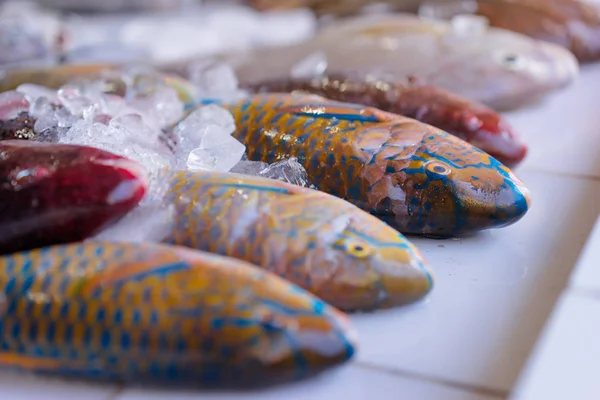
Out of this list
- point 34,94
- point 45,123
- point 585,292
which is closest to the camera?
point 585,292

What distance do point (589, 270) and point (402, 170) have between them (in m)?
0.31

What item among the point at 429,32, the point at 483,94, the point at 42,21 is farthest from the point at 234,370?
the point at 42,21

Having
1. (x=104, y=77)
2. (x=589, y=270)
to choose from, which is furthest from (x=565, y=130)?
(x=104, y=77)

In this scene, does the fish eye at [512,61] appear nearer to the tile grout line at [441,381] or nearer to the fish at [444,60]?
the fish at [444,60]

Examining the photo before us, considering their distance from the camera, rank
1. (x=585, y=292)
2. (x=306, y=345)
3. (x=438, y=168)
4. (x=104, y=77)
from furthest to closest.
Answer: (x=104, y=77), (x=438, y=168), (x=585, y=292), (x=306, y=345)

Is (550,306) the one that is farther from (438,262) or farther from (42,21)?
(42,21)

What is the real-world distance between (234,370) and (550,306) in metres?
0.45

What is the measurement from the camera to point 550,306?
929mm

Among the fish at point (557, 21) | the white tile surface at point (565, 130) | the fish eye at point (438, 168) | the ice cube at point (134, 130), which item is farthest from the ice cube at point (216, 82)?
the fish at point (557, 21)

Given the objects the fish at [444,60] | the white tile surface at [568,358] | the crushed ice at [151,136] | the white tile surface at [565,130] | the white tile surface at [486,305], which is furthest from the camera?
the fish at [444,60]

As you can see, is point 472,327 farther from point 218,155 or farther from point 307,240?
point 218,155

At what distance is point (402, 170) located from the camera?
1087mm

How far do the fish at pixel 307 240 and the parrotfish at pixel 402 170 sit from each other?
0.53ft

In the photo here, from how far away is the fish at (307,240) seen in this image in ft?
2.84
